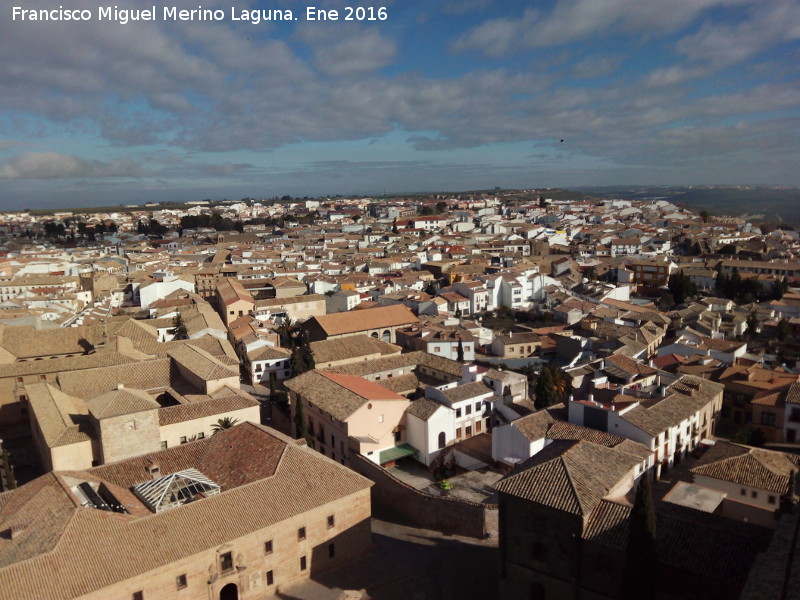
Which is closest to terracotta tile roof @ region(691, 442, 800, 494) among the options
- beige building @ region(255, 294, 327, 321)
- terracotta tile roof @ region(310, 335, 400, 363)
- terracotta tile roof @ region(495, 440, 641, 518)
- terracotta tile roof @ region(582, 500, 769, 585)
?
terracotta tile roof @ region(582, 500, 769, 585)

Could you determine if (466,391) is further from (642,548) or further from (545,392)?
(642,548)

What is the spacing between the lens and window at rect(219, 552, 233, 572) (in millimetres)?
13633

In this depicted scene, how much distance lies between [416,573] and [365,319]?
23303mm

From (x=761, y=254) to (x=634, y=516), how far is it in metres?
57.0

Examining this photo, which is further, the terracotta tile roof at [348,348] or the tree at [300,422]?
the terracotta tile roof at [348,348]

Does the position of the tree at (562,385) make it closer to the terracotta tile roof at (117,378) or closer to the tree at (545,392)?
the tree at (545,392)

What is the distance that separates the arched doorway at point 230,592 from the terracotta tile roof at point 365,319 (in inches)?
862

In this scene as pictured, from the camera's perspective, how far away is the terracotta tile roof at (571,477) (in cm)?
1281

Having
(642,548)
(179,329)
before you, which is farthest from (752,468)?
(179,329)

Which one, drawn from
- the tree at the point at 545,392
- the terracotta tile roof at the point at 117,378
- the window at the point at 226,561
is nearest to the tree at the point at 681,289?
the tree at the point at 545,392

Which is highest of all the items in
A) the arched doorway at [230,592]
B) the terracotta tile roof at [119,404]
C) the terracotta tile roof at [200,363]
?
the terracotta tile roof at [119,404]

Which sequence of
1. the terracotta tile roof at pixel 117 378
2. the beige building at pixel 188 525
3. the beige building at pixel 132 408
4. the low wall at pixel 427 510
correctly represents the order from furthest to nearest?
the terracotta tile roof at pixel 117 378
the beige building at pixel 132 408
the low wall at pixel 427 510
the beige building at pixel 188 525

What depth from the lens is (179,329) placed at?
3509 centimetres

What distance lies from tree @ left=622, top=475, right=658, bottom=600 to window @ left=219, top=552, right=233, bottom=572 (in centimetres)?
847
